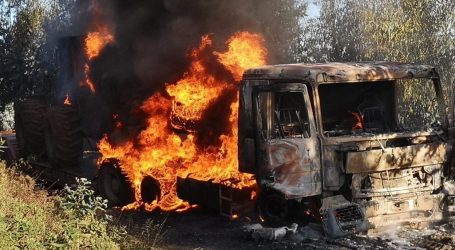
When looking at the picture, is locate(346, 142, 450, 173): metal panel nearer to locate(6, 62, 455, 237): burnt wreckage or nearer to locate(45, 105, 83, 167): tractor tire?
locate(6, 62, 455, 237): burnt wreckage

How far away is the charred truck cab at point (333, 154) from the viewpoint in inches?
260

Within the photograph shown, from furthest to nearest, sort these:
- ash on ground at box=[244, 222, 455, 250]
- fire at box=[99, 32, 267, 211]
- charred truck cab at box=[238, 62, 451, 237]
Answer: fire at box=[99, 32, 267, 211] < charred truck cab at box=[238, 62, 451, 237] < ash on ground at box=[244, 222, 455, 250]

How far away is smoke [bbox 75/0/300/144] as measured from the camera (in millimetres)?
10852

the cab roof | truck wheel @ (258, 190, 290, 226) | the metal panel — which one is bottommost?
truck wheel @ (258, 190, 290, 226)

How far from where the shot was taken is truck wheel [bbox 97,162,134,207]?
31.6ft

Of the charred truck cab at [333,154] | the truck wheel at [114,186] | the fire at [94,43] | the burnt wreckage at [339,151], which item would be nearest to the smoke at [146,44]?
the fire at [94,43]

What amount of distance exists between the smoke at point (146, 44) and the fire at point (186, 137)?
31 centimetres

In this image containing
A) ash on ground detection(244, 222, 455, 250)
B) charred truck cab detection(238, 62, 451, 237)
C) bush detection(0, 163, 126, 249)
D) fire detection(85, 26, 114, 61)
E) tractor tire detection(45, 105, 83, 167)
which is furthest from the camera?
fire detection(85, 26, 114, 61)

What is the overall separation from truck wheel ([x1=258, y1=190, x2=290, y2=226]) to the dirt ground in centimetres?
34

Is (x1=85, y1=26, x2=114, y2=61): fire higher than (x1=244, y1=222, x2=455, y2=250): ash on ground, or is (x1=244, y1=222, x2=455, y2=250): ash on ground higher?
(x1=85, y1=26, x2=114, y2=61): fire

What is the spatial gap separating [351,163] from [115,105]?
6452 millimetres

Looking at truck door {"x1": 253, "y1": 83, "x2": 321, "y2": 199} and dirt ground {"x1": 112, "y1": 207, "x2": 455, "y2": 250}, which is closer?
dirt ground {"x1": 112, "y1": 207, "x2": 455, "y2": 250}

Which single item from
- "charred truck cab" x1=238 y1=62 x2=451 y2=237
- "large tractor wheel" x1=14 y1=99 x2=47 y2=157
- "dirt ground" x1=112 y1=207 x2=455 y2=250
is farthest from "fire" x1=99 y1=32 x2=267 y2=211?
"large tractor wheel" x1=14 y1=99 x2=47 y2=157

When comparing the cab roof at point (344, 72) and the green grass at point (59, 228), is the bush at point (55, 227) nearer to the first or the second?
the green grass at point (59, 228)
